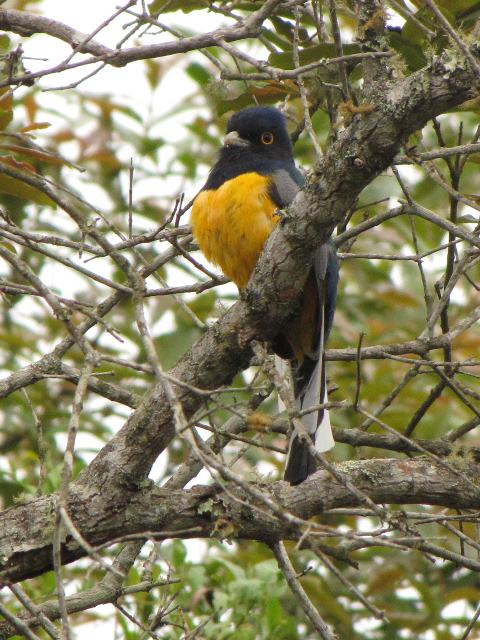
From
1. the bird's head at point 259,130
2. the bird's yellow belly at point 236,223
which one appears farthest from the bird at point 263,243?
the bird's head at point 259,130

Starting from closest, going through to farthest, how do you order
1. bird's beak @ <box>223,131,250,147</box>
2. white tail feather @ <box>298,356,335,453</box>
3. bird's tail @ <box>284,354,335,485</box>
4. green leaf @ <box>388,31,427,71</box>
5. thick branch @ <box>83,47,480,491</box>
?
1. thick branch @ <box>83,47,480,491</box>
2. bird's tail @ <box>284,354,335,485</box>
3. green leaf @ <box>388,31,427,71</box>
4. white tail feather @ <box>298,356,335,453</box>
5. bird's beak @ <box>223,131,250,147</box>

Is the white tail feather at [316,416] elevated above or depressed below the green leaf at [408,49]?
below

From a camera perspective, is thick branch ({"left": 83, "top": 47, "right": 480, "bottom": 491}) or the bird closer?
thick branch ({"left": 83, "top": 47, "right": 480, "bottom": 491})

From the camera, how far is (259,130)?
512 cm

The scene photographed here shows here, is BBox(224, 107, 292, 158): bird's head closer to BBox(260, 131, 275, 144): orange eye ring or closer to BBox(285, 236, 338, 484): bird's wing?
BBox(260, 131, 275, 144): orange eye ring

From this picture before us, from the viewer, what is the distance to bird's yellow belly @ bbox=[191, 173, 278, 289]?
433 cm

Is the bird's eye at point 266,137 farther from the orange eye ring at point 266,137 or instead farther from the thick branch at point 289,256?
the thick branch at point 289,256

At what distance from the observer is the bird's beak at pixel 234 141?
5.05 metres

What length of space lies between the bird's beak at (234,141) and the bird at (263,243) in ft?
0.19

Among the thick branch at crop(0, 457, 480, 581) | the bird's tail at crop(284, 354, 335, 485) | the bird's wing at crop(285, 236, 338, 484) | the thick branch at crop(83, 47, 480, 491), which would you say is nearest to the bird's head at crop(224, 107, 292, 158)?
the bird's wing at crop(285, 236, 338, 484)

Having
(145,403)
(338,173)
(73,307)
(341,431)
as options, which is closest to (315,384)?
(341,431)

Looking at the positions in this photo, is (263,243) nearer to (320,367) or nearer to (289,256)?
(320,367)

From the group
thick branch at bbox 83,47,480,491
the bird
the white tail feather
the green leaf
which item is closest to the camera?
thick branch at bbox 83,47,480,491

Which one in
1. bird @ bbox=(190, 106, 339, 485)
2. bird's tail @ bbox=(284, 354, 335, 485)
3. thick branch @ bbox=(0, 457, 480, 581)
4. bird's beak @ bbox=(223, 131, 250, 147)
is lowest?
thick branch @ bbox=(0, 457, 480, 581)
